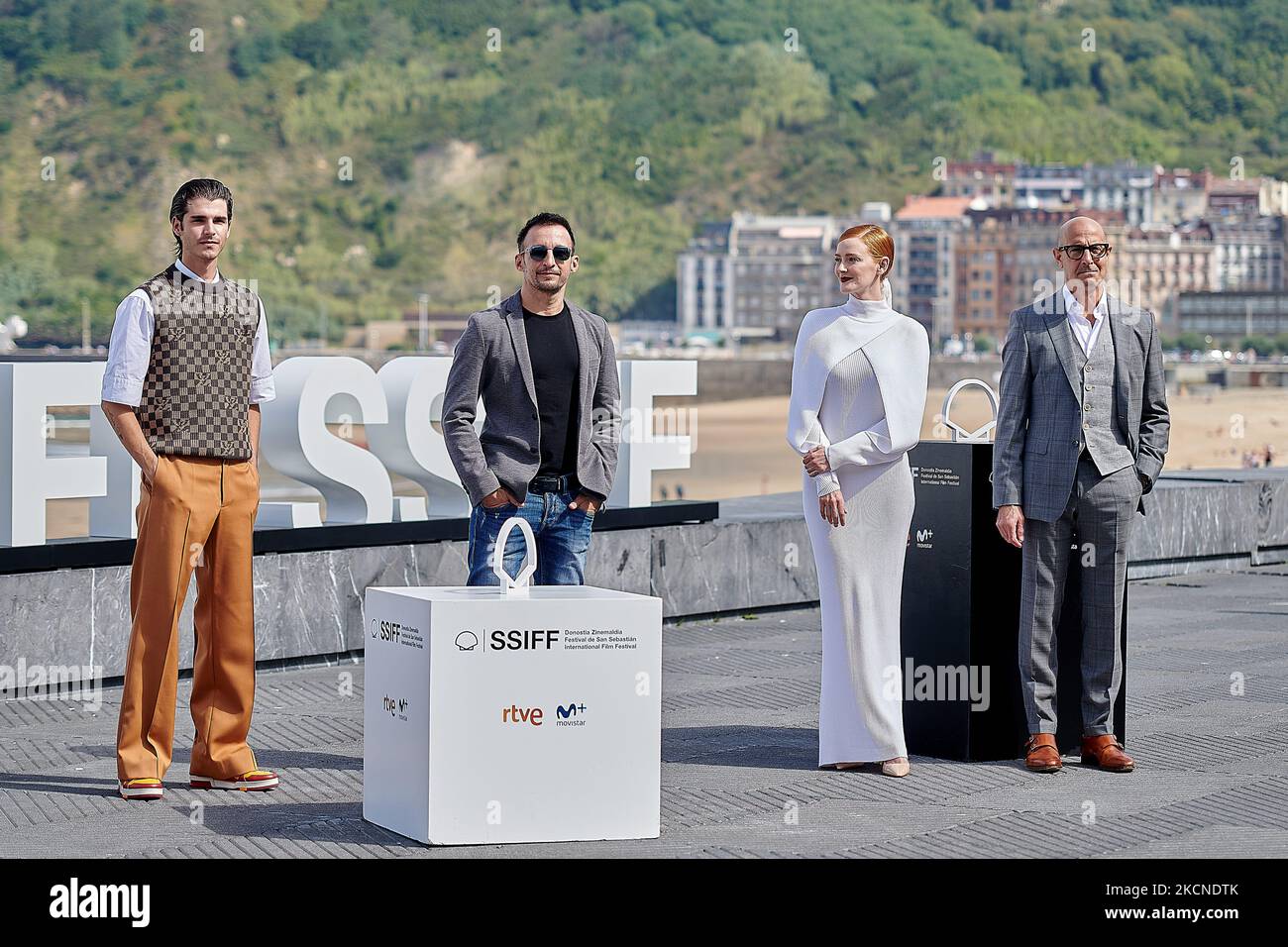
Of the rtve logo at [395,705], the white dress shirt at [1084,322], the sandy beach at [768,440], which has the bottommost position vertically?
the sandy beach at [768,440]

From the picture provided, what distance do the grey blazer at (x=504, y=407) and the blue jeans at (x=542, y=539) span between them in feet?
0.26

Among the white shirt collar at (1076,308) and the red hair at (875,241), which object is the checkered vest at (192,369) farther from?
the white shirt collar at (1076,308)

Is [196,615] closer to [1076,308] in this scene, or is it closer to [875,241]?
[875,241]

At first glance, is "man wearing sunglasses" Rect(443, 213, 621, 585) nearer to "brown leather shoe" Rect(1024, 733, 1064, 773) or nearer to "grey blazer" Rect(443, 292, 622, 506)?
"grey blazer" Rect(443, 292, 622, 506)

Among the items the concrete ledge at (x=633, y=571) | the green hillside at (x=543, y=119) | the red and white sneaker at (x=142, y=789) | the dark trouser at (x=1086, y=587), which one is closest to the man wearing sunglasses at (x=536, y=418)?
the red and white sneaker at (x=142, y=789)

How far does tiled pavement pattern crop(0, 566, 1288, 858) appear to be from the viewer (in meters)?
5.79

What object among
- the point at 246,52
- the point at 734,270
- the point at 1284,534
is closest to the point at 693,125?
the point at 734,270

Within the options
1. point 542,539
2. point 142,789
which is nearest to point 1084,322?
point 542,539

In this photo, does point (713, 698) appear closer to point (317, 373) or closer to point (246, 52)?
point (317, 373)

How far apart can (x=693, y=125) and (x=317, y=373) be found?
17196 cm

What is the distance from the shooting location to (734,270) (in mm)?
160750

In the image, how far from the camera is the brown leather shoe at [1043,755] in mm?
7062

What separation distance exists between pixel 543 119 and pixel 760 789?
17458 centimetres

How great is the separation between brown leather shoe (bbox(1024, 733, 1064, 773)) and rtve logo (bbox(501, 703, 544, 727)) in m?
2.23
